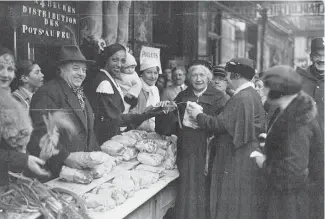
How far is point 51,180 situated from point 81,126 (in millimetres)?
476

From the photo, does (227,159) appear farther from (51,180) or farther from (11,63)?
(11,63)

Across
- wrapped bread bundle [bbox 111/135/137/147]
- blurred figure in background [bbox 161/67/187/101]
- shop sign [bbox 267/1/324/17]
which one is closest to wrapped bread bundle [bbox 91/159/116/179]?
wrapped bread bundle [bbox 111/135/137/147]

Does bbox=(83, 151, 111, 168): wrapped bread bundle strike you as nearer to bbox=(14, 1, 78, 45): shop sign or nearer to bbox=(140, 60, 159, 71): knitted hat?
bbox=(14, 1, 78, 45): shop sign

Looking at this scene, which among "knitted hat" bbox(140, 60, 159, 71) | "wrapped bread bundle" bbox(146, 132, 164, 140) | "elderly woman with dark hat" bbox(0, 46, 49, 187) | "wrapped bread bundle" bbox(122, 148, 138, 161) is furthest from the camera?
"knitted hat" bbox(140, 60, 159, 71)

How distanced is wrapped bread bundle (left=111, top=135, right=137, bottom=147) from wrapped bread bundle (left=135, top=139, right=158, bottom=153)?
5 cm

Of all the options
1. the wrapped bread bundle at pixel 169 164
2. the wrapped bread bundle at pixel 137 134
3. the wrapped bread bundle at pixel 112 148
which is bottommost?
the wrapped bread bundle at pixel 169 164

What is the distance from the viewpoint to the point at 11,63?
107 inches

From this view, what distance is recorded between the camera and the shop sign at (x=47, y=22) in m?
3.64

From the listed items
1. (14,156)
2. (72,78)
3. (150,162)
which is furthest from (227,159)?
(14,156)

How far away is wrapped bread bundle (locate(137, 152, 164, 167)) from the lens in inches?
145

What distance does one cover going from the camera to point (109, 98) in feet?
11.9

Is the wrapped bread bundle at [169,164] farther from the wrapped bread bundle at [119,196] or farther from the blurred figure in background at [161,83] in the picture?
the blurred figure in background at [161,83]

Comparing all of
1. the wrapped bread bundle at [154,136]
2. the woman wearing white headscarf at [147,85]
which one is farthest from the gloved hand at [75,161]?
the woman wearing white headscarf at [147,85]

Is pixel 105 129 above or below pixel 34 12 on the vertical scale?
below
